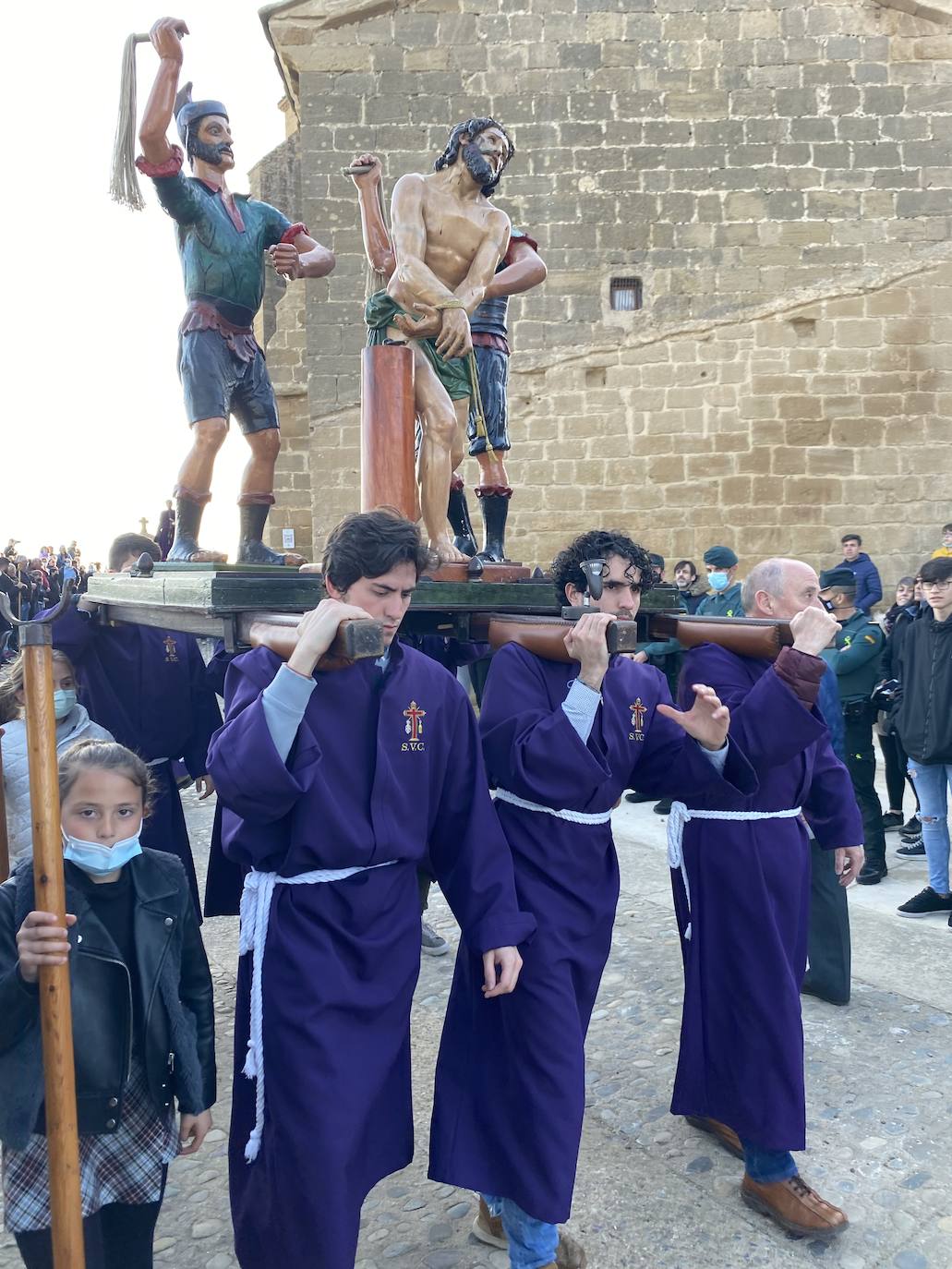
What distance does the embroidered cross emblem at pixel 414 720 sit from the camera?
95.4 inches

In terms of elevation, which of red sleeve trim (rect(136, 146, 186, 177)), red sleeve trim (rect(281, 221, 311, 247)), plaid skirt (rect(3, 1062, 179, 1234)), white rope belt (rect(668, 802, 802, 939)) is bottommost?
plaid skirt (rect(3, 1062, 179, 1234))

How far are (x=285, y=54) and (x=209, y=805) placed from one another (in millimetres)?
8266

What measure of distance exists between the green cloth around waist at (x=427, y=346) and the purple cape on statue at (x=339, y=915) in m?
1.96

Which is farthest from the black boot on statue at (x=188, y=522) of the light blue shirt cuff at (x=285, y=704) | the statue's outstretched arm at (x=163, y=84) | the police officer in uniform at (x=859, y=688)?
the police officer in uniform at (x=859, y=688)

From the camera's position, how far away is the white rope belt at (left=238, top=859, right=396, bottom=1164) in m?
2.26

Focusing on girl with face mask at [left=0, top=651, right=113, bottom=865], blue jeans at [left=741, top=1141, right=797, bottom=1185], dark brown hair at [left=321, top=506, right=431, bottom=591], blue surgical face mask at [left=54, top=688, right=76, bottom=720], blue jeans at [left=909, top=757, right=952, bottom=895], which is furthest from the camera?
blue jeans at [left=909, top=757, right=952, bottom=895]

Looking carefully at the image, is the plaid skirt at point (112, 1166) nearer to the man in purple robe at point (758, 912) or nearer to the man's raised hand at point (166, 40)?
the man in purple robe at point (758, 912)

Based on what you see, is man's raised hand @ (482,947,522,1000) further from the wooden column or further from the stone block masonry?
the stone block masonry

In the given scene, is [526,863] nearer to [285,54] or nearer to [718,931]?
[718,931]

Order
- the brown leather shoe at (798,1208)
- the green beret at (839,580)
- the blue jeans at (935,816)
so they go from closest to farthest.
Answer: the brown leather shoe at (798,1208) < the blue jeans at (935,816) < the green beret at (839,580)

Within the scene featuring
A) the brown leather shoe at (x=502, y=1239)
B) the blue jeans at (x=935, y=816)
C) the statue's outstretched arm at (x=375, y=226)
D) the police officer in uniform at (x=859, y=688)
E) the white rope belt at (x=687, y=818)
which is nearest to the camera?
the brown leather shoe at (x=502, y=1239)

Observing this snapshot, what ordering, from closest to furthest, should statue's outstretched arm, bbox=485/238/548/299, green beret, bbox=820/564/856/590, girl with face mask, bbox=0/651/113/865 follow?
girl with face mask, bbox=0/651/113/865 → statue's outstretched arm, bbox=485/238/548/299 → green beret, bbox=820/564/856/590

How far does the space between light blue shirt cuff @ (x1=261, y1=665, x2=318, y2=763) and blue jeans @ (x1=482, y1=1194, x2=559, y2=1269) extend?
4.19 feet

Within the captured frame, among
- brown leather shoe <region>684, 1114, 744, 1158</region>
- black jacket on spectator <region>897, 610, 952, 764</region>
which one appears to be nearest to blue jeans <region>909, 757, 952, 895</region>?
black jacket on spectator <region>897, 610, 952, 764</region>
